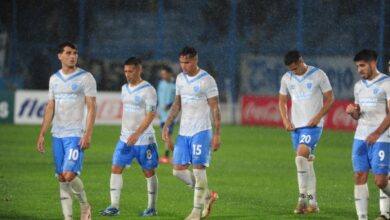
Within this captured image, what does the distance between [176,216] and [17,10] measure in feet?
90.4

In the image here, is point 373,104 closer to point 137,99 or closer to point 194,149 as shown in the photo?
point 194,149

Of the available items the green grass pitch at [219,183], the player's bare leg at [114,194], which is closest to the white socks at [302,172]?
the green grass pitch at [219,183]

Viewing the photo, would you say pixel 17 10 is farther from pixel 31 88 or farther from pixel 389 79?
pixel 389 79

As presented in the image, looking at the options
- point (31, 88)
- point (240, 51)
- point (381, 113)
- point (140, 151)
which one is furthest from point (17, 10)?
point (381, 113)

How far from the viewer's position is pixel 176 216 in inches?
518

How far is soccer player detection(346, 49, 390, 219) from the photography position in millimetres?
11727

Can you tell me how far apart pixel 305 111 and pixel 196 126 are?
201 centimetres

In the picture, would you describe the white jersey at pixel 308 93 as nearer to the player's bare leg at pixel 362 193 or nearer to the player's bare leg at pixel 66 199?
the player's bare leg at pixel 362 193

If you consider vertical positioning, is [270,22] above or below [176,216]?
above

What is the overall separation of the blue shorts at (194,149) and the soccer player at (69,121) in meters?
1.60

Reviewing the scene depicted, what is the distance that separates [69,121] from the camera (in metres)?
11.9

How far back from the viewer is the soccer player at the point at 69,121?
11758 millimetres

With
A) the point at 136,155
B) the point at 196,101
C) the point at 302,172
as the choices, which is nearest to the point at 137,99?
the point at 136,155

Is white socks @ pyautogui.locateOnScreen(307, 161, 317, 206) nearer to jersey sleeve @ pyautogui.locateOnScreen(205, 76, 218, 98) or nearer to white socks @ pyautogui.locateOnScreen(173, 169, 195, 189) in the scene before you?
white socks @ pyautogui.locateOnScreen(173, 169, 195, 189)
